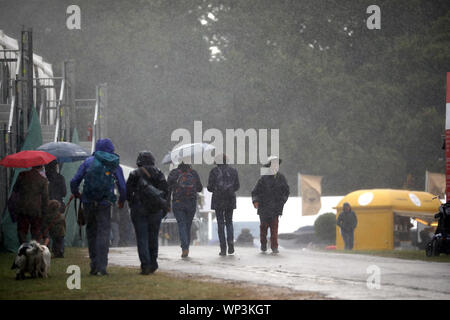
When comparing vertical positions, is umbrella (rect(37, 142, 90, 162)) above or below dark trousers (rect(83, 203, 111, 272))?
above

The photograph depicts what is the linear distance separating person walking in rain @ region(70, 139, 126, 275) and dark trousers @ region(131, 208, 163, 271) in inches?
10.6

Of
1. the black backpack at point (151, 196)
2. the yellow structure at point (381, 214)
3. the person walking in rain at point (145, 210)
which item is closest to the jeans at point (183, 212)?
the person walking in rain at point (145, 210)

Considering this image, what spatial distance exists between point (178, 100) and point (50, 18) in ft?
29.6

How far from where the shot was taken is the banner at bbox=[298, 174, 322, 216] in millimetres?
34125

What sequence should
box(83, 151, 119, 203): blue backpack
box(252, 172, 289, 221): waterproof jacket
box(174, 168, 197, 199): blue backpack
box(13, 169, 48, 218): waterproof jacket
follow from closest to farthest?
box(83, 151, 119, 203): blue backpack → box(13, 169, 48, 218): waterproof jacket → box(174, 168, 197, 199): blue backpack → box(252, 172, 289, 221): waterproof jacket

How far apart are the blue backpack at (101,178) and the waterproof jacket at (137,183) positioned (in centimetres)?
23

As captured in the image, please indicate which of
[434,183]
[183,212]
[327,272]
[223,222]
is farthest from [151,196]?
[434,183]

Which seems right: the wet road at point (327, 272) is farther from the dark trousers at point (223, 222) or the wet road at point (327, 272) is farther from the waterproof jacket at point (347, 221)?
the waterproof jacket at point (347, 221)

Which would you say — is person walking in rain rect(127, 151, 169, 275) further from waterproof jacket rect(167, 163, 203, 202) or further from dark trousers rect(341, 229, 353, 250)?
dark trousers rect(341, 229, 353, 250)

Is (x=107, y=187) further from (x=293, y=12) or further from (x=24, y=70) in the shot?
(x=293, y=12)

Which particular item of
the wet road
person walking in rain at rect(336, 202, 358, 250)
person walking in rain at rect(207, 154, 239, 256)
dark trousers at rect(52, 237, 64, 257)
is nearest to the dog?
the wet road

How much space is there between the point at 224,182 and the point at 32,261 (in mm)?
4929

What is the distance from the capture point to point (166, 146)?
47781 millimetres
